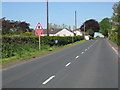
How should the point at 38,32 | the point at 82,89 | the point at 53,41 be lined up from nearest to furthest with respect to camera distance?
the point at 82,89 → the point at 38,32 → the point at 53,41

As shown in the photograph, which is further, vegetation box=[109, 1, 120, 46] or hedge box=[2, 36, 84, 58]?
vegetation box=[109, 1, 120, 46]

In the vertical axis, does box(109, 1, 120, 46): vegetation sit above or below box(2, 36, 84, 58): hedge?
above

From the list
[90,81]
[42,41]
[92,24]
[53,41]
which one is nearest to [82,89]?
[90,81]

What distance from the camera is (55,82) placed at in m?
8.91

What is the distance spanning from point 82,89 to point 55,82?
1.55 metres

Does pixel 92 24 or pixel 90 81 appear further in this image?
pixel 92 24

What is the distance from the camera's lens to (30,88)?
7816mm

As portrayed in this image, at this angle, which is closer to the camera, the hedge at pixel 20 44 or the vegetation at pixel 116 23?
the hedge at pixel 20 44

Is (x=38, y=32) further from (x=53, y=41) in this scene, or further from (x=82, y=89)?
(x=82, y=89)

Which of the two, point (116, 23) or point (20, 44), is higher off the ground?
point (116, 23)

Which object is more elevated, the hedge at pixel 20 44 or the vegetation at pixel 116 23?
the vegetation at pixel 116 23

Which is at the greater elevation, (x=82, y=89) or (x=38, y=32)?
(x=38, y=32)

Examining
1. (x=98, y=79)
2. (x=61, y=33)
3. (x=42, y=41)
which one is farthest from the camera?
(x=61, y=33)

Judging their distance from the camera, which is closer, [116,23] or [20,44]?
[20,44]
